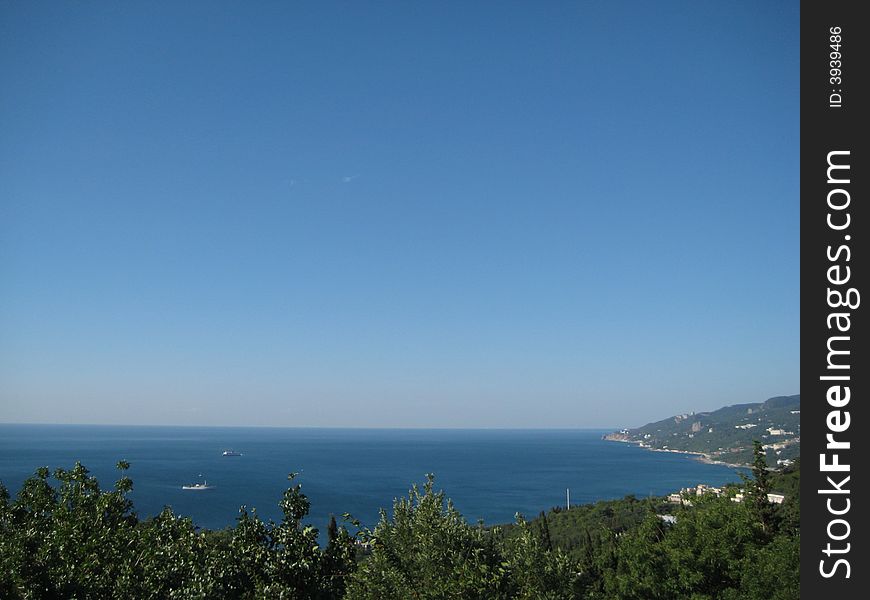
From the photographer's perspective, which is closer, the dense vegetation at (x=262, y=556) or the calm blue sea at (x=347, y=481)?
the dense vegetation at (x=262, y=556)

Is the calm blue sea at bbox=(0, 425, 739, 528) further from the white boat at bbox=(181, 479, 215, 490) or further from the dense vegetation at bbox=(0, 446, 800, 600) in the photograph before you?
the dense vegetation at bbox=(0, 446, 800, 600)

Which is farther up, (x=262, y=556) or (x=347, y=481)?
(x=262, y=556)

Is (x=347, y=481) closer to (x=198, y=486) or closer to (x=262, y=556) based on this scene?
(x=198, y=486)
